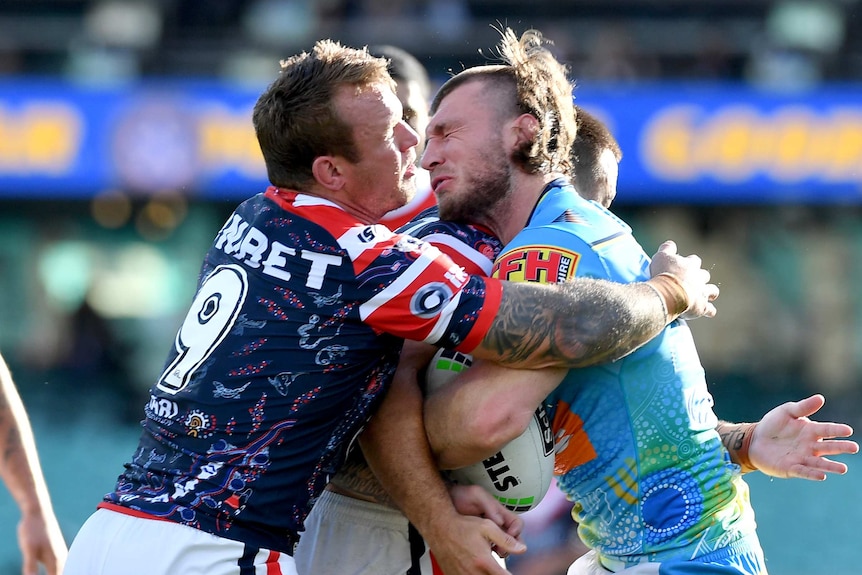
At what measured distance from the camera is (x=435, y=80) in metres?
15.6

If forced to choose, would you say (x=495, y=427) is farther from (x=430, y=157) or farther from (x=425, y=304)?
(x=430, y=157)

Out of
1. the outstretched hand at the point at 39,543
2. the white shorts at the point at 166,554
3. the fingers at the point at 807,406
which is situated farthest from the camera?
the outstretched hand at the point at 39,543

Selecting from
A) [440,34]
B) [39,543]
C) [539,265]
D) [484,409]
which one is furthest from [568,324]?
[440,34]

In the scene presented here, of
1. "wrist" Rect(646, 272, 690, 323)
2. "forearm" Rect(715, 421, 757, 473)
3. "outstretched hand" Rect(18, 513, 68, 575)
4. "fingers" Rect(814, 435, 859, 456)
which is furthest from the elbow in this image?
"outstretched hand" Rect(18, 513, 68, 575)

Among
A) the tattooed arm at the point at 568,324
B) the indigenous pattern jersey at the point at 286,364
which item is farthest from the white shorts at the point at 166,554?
the tattooed arm at the point at 568,324

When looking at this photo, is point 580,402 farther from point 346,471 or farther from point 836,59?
point 836,59

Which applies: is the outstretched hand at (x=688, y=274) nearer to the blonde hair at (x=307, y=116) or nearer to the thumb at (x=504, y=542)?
the thumb at (x=504, y=542)

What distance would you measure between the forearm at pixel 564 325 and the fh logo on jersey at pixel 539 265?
6cm

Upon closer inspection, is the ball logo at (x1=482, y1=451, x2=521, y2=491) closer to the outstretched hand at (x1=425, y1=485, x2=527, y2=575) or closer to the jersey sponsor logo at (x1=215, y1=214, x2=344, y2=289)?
the outstretched hand at (x1=425, y1=485, x2=527, y2=575)

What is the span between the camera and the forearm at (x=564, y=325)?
10.9ft

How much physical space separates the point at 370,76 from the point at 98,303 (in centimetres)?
1462

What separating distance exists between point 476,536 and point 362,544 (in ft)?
1.85

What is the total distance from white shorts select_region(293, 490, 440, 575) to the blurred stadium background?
10.1 meters

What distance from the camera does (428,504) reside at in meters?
3.49
